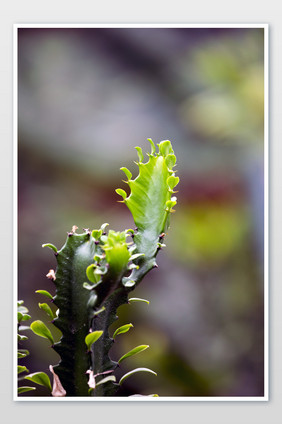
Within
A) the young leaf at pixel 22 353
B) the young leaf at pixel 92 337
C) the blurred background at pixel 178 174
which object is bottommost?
the young leaf at pixel 22 353

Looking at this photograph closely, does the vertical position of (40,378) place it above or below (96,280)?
below

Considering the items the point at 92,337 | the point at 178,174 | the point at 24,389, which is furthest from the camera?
the point at 178,174

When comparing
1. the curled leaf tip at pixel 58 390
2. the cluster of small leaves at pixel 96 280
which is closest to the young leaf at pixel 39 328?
the cluster of small leaves at pixel 96 280

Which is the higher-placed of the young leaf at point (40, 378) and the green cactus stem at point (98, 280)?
the green cactus stem at point (98, 280)

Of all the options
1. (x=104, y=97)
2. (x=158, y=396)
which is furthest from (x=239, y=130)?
(x=158, y=396)

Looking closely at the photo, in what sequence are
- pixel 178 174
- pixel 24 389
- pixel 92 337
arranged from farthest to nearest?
pixel 178 174, pixel 24 389, pixel 92 337

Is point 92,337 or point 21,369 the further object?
point 21,369

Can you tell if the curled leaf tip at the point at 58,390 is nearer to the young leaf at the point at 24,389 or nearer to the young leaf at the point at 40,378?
the young leaf at the point at 40,378

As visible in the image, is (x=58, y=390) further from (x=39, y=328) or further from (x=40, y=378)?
(x=39, y=328)

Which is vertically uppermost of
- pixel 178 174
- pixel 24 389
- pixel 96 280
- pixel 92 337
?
pixel 178 174

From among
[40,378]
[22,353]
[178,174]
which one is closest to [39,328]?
[40,378]
